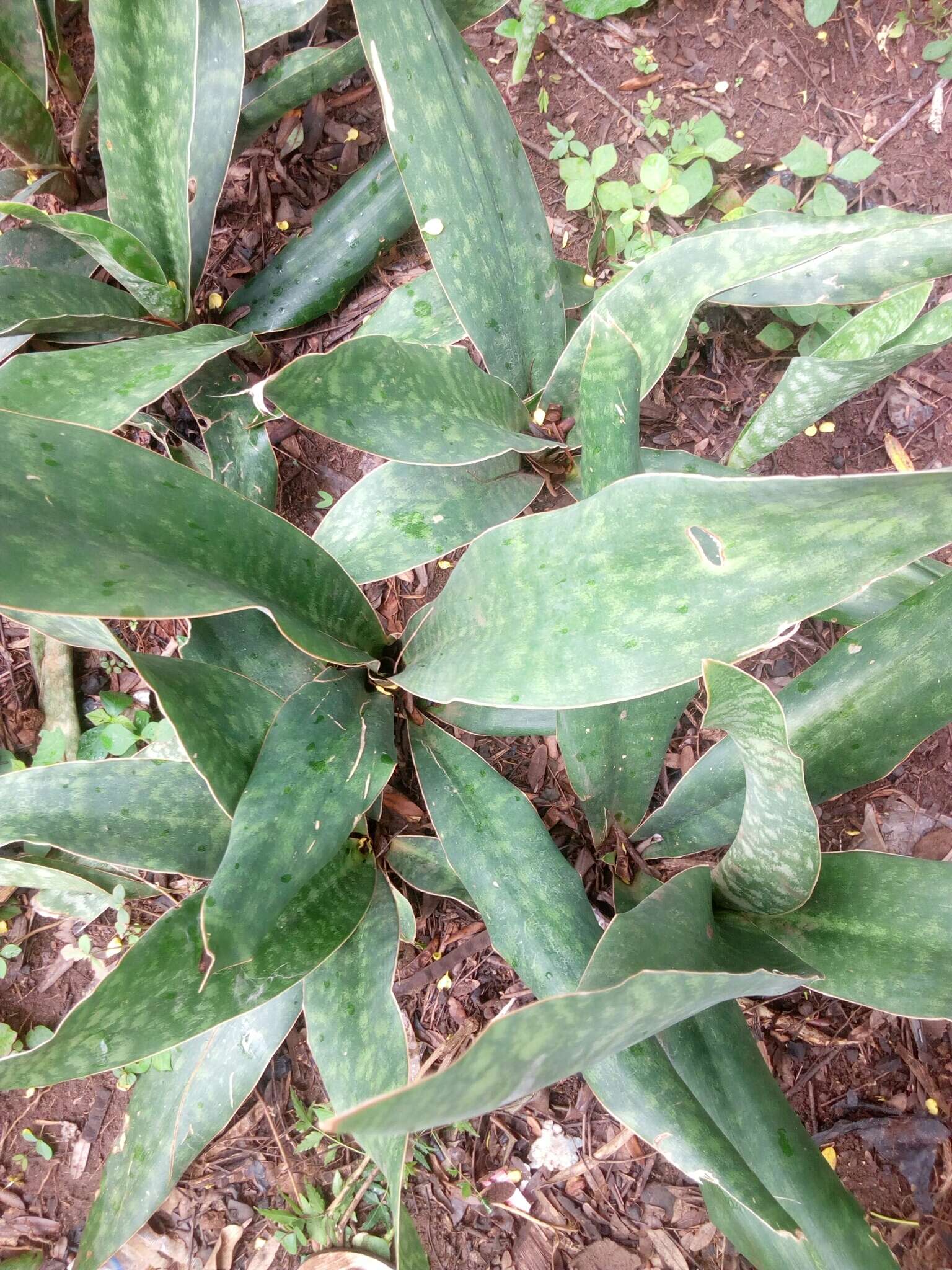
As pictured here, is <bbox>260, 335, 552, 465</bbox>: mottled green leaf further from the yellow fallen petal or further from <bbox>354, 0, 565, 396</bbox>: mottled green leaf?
the yellow fallen petal

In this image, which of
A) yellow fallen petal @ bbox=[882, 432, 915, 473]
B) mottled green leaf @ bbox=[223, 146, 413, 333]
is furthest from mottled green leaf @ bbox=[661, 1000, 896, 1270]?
mottled green leaf @ bbox=[223, 146, 413, 333]

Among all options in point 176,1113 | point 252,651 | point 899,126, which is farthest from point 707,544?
point 899,126

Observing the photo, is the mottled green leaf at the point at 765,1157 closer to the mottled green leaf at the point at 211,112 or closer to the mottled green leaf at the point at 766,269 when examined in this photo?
the mottled green leaf at the point at 766,269

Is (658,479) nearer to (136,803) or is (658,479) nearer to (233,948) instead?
(233,948)

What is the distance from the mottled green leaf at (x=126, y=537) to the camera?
0.54 m

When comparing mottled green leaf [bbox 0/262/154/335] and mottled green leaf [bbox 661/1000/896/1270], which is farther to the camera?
mottled green leaf [bbox 0/262/154/335]

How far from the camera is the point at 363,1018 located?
0.89 meters

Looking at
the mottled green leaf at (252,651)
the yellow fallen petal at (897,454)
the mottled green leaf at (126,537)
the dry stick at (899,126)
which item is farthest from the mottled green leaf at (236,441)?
the dry stick at (899,126)

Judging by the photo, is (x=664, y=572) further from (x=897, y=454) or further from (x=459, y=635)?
(x=897, y=454)

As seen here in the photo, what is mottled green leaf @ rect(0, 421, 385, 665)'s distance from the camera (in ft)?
1.78

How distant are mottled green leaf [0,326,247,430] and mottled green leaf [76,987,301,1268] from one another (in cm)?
70

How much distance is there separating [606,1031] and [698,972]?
69 mm

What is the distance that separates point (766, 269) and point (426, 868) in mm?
782

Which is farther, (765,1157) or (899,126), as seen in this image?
(899,126)
